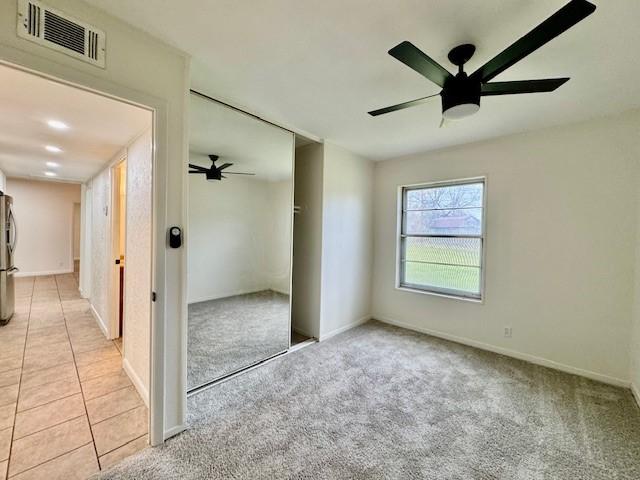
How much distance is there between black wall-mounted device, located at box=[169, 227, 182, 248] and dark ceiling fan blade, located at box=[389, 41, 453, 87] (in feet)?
5.37

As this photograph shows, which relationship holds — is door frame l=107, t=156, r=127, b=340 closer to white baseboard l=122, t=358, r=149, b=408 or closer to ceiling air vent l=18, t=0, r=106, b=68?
white baseboard l=122, t=358, r=149, b=408

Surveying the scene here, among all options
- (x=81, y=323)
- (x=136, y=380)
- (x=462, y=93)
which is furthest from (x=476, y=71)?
(x=81, y=323)

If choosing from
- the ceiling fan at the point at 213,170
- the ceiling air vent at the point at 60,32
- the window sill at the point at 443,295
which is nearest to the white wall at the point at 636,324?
the window sill at the point at 443,295

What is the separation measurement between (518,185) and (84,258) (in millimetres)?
7358

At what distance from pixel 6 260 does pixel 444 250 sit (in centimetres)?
608

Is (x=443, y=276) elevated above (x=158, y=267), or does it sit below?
below

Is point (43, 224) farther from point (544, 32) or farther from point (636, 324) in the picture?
point (636, 324)

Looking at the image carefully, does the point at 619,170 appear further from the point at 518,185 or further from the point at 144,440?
the point at 144,440

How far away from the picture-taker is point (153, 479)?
152 centimetres

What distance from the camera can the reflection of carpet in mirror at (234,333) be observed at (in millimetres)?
2562

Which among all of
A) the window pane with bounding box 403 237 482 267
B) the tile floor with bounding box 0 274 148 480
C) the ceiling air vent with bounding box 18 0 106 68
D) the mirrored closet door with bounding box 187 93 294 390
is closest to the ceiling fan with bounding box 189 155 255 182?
the mirrored closet door with bounding box 187 93 294 390

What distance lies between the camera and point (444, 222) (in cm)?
373

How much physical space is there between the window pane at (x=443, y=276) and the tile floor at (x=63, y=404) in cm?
350

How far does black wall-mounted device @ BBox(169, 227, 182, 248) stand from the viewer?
1778 mm
